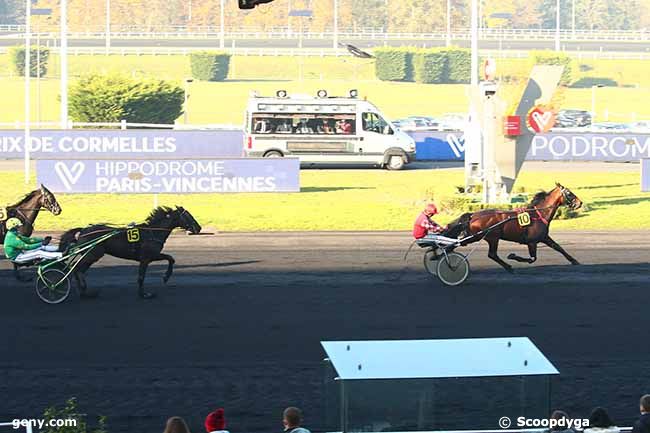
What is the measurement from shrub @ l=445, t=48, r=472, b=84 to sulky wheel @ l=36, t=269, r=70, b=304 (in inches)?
2667

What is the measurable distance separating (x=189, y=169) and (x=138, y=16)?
83522 millimetres

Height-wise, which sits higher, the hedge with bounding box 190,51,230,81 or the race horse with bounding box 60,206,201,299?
the hedge with bounding box 190,51,230,81

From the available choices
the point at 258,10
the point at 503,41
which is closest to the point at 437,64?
the point at 503,41

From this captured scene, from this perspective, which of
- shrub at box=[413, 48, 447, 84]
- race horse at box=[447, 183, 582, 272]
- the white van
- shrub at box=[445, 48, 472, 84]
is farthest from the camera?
shrub at box=[445, 48, 472, 84]

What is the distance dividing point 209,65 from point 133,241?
2492 inches

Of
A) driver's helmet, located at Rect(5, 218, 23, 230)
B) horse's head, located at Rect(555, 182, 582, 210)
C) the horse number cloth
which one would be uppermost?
horse's head, located at Rect(555, 182, 582, 210)

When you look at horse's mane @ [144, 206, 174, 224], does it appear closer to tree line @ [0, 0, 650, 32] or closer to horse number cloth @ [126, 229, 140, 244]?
horse number cloth @ [126, 229, 140, 244]

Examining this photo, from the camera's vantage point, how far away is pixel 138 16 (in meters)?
108

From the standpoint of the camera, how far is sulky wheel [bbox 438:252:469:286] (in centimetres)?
1823

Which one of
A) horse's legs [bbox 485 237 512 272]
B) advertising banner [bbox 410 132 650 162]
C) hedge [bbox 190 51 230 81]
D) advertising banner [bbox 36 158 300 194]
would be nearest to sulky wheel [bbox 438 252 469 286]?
horse's legs [bbox 485 237 512 272]

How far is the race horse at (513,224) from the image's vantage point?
60.2 ft

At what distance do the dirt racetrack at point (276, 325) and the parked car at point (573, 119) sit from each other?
33787 millimetres

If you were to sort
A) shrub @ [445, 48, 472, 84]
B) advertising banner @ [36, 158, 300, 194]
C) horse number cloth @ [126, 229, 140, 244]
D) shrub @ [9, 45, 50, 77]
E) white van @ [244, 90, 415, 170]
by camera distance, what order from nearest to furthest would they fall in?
horse number cloth @ [126, 229, 140, 244] < advertising banner @ [36, 158, 300, 194] < white van @ [244, 90, 415, 170] < shrub @ [9, 45, 50, 77] < shrub @ [445, 48, 472, 84]

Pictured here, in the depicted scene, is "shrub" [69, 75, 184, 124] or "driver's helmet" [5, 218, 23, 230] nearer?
"driver's helmet" [5, 218, 23, 230]
